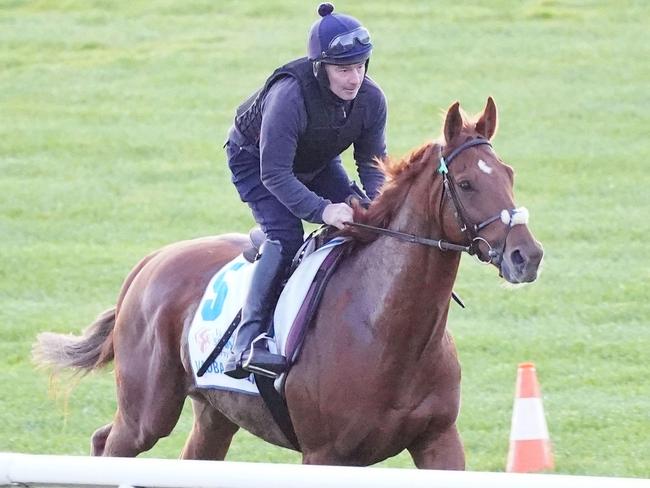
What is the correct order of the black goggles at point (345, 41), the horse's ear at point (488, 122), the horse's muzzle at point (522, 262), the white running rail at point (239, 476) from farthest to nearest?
the black goggles at point (345, 41) → the horse's ear at point (488, 122) → the horse's muzzle at point (522, 262) → the white running rail at point (239, 476)

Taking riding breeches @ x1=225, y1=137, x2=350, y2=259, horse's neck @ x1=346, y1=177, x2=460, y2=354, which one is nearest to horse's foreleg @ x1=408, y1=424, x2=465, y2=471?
horse's neck @ x1=346, y1=177, x2=460, y2=354

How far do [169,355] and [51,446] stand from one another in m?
1.55

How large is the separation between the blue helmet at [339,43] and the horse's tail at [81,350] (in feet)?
7.69

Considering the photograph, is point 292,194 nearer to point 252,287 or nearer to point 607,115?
point 252,287

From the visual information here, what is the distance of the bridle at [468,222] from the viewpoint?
543cm

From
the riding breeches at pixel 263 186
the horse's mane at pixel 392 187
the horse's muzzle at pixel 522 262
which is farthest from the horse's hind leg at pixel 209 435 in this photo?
the horse's muzzle at pixel 522 262

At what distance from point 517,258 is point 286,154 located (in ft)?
3.83

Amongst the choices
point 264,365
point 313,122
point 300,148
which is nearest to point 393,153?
point 300,148

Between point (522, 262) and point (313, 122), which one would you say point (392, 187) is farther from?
point (522, 262)

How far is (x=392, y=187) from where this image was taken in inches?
236

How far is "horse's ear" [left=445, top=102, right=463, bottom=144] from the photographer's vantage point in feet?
18.6

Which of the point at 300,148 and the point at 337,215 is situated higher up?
the point at 300,148

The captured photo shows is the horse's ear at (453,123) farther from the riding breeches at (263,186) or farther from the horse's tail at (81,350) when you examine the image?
the horse's tail at (81,350)

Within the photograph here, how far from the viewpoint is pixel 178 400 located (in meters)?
7.03
